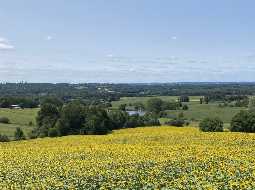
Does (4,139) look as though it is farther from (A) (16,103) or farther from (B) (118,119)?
(A) (16,103)

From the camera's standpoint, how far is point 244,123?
66.8 m

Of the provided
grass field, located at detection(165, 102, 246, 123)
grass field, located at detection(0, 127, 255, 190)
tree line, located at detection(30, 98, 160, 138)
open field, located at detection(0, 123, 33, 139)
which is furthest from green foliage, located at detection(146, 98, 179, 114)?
grass field, located at detection(0, 127, 255, 190)

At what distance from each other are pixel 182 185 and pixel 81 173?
747cm

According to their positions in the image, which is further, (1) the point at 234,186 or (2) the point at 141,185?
A: (2) the point at 141,185

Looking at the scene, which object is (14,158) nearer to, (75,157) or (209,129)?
(75,157)

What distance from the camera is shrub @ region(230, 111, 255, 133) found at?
65.6 metres

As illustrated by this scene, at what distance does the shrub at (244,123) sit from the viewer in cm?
6556

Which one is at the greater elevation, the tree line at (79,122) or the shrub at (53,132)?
the tree line at (79,122)

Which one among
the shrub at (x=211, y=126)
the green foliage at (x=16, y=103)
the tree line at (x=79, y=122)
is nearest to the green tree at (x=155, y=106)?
the green foliage at (x=16, y=103)

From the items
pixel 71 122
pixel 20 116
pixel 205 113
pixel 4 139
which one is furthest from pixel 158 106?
pixel 4 139

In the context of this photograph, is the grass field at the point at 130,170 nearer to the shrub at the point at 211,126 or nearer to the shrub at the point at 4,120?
the shrub at the point at 211,126

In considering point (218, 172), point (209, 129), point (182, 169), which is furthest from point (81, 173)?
point (209, 129)

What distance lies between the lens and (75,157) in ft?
113

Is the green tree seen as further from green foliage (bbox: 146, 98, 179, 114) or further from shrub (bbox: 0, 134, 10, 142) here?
shrub (bbox: 0, 134, 10, 142)
